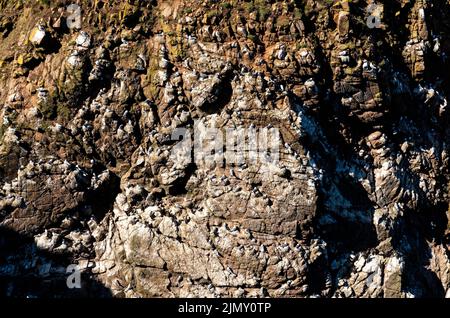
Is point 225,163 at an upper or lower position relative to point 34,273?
upper

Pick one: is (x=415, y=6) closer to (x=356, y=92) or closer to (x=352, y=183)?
(x=356, y=92)

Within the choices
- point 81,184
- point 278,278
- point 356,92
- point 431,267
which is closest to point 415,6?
point 356,92

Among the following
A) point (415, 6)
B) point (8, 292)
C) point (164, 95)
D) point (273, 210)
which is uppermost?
point (415, 6)

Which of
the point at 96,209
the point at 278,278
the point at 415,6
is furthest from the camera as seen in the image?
the point at 415,6

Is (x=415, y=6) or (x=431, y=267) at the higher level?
(x=415, y=6)

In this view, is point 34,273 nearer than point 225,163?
Yes

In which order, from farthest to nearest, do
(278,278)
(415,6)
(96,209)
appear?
(415,6) → (96,209) → (278,278)

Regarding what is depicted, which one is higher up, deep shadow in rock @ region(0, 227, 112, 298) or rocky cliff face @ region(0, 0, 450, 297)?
rocky cliff face @ region(0, 0, 450, 297)

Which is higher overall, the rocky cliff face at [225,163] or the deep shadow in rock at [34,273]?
the rocky cliff face at [225,163]
